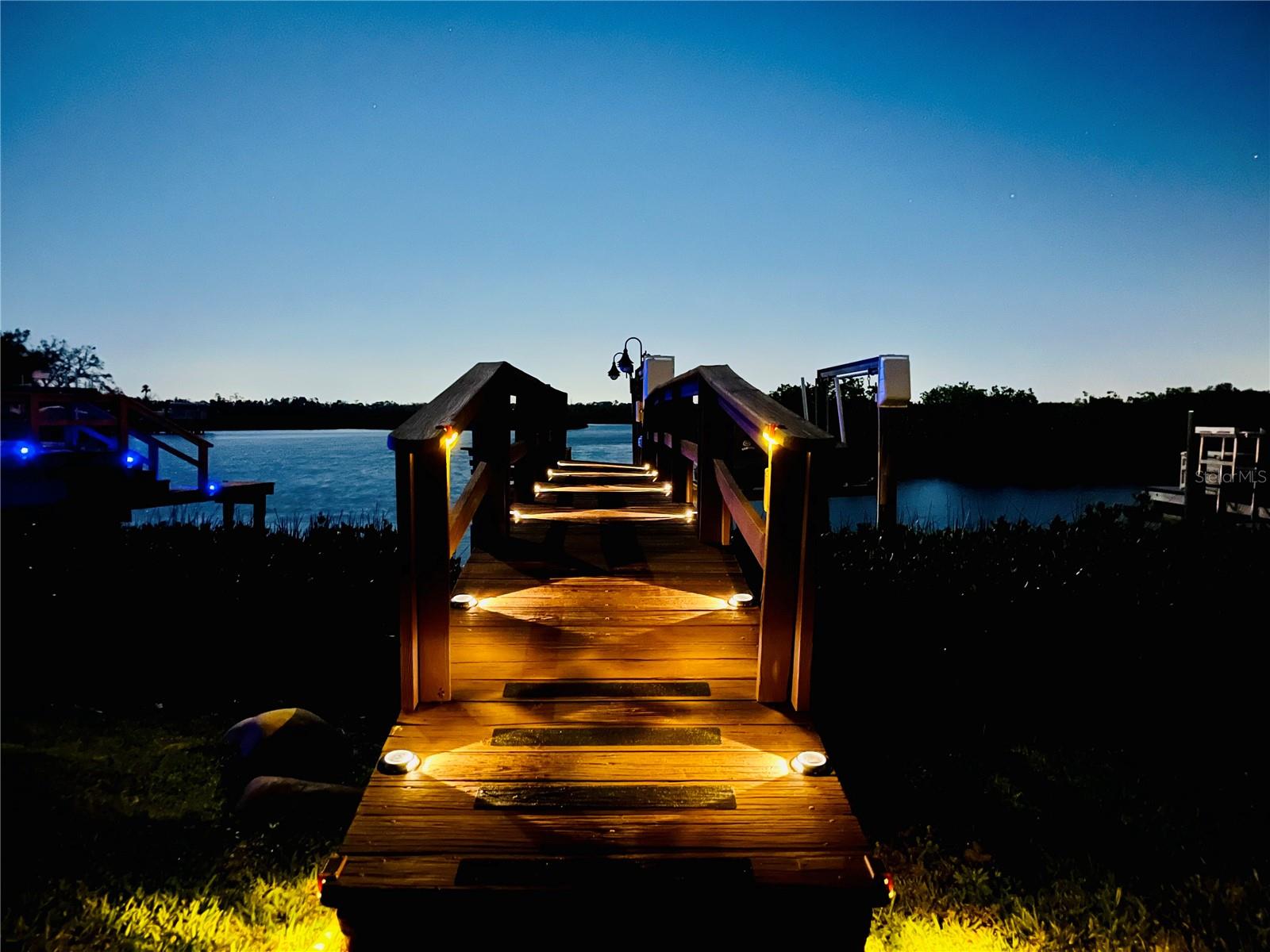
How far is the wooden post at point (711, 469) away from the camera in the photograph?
4.72m

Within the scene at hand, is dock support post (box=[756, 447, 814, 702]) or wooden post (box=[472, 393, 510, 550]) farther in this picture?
wooden post (box=[472, 393, 510, 550])

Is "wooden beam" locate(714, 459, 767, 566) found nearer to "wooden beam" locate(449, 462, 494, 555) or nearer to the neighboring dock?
"wooden beam" locate(449, 462, 494, 555)

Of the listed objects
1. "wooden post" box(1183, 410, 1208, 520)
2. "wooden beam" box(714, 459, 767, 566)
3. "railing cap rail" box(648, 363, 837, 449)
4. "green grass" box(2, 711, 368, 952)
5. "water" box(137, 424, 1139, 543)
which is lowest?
"water" box(137, 424, 1139, 543)

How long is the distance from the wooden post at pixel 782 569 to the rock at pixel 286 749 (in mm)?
2981

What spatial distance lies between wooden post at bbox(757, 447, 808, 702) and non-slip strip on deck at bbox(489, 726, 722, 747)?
39cm

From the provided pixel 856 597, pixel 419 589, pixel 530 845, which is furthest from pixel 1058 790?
pixel 419 589

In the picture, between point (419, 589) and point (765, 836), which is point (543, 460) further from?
point (765, 836)

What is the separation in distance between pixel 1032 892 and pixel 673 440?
4.89 metres

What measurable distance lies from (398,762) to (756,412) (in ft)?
6.65

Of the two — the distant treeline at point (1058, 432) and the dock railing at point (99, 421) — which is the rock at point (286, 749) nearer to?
the dock railing at point (99, 421)

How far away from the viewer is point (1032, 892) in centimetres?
312

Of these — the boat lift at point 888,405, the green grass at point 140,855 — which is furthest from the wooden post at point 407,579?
the boat lift at point 888,405

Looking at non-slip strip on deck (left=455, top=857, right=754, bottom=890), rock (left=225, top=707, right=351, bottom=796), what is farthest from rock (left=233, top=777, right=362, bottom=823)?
non-slip strip on deck (left=455, top=857, right=754, bottom=890)

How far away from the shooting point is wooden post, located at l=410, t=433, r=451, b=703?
263cm
